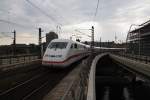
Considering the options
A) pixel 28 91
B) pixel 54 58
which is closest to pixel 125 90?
pixel 54 58

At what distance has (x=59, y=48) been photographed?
23719mm

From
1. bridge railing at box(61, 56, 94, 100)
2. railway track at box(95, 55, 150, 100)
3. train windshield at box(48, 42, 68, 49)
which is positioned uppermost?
train windshield at box(48, 42, 68, 49)

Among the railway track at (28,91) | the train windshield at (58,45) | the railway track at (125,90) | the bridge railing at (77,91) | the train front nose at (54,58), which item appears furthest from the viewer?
the railway track at (125,90)

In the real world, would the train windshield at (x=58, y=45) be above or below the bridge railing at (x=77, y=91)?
above

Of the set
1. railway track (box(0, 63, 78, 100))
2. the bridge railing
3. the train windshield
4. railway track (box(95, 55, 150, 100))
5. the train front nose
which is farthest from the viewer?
railway track (box(95, 55, 150, 100))

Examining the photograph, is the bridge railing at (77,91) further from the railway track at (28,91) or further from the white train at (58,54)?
the white train at (58,54)

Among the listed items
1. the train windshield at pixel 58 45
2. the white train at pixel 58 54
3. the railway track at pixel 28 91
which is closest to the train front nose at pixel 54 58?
the white train at pixel 58 54

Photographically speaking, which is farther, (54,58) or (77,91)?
(54,58)

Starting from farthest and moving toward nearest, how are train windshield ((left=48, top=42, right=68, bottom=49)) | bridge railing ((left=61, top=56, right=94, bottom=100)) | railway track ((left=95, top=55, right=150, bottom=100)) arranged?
railway track ((left=95, top=55, right=150, bottom=100))
train windshield ((left=48, top=42, right=68, bottom=49))
bridge railing ((left=61, top=56, right=94, bottom=100))

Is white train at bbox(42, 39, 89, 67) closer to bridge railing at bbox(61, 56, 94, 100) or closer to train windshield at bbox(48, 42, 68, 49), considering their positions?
train windshield at bbox(48, 42, 68, 49)

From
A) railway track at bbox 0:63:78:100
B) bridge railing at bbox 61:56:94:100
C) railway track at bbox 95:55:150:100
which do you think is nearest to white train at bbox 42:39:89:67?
railway track at bbox 0:63:78:100

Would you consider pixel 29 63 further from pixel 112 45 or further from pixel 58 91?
pixel 112 45

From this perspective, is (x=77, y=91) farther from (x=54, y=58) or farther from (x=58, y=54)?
(x=58, y=54)

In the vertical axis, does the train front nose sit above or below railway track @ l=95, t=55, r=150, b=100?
above
